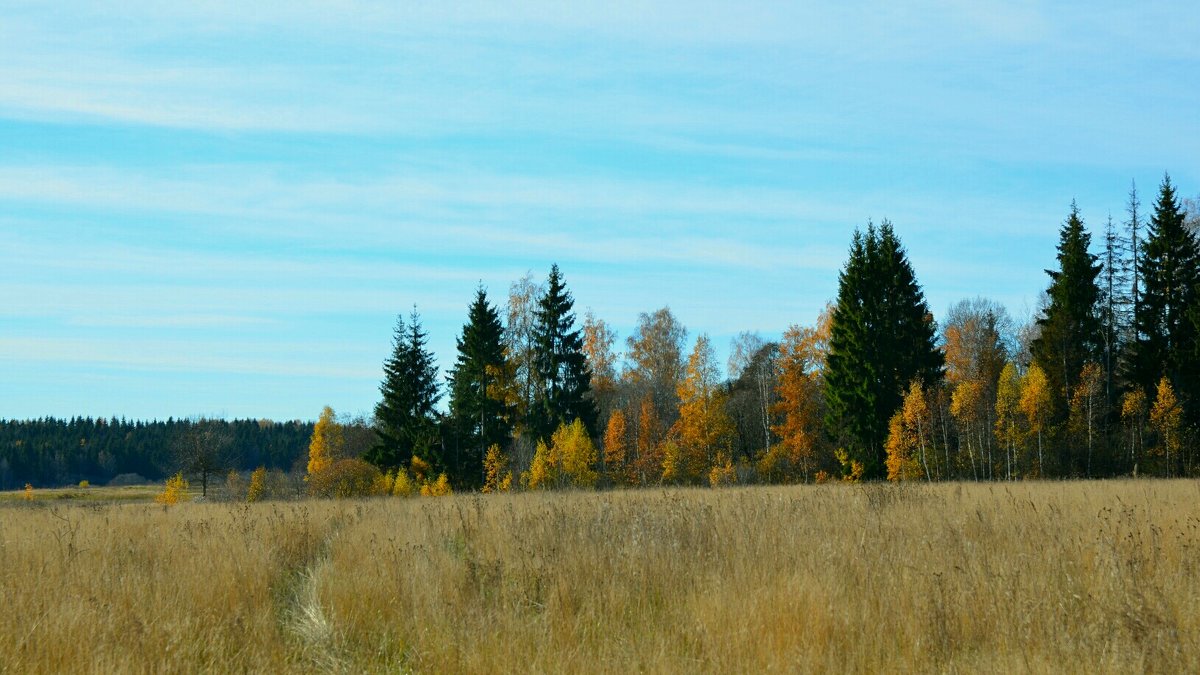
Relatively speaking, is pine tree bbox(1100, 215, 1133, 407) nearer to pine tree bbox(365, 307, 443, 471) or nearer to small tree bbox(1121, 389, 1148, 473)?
small tree bbox(1121, 389, 1148, 473)

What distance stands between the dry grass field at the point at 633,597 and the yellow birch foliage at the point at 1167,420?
123ft

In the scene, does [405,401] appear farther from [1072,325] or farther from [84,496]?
[84,496]

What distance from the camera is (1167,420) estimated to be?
140ft

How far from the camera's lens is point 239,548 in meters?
9.54

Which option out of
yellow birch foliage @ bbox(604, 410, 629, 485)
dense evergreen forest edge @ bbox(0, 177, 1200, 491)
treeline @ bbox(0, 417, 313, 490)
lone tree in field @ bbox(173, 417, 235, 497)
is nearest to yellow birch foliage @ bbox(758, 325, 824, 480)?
dense evergreen forest edge @ bbox(0, 177, 1200, 491)

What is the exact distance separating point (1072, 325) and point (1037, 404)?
5.00 m

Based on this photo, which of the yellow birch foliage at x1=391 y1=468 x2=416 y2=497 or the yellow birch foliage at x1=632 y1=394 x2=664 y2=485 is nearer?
the yellow birch foliage at x1=391 y1=468 x2=416 y2=497

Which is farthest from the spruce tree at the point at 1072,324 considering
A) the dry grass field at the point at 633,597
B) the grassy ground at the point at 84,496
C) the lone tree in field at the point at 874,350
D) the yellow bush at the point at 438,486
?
the grassy ground at the point at 84,496

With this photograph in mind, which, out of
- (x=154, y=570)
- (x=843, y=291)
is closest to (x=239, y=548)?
(x=154, y=570)

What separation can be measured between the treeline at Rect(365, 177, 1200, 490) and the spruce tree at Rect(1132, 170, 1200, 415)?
0.26 ft

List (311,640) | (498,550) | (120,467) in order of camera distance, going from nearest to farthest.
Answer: (311,640)
(498,550)
(120,467)

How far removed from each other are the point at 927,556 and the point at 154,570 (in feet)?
23.2

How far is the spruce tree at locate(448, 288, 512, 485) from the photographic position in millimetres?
47844

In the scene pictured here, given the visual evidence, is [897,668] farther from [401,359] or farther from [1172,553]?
[401,359]
